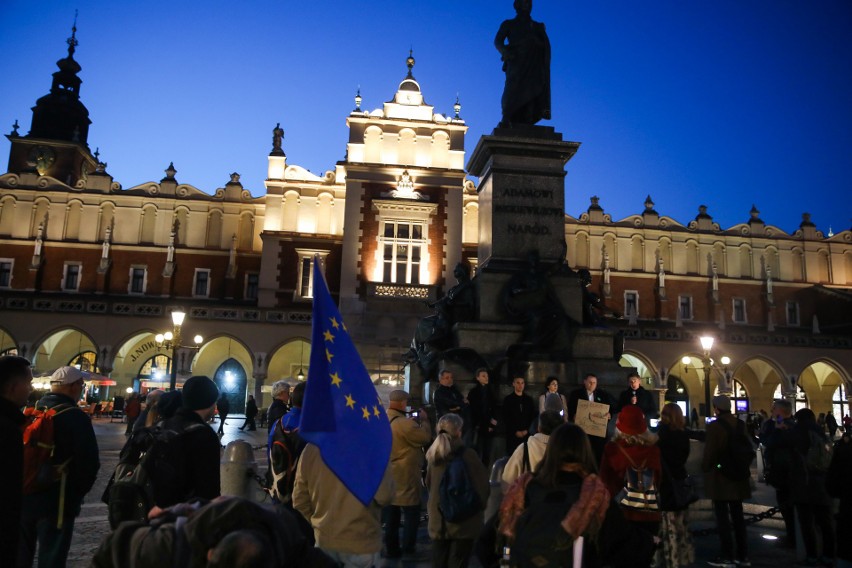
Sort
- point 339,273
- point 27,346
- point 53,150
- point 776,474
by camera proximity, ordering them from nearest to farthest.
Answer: point 776,474, point 27,346, point 339,273, point 53,150

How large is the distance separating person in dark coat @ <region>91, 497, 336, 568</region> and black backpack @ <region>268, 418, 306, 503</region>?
261 cm

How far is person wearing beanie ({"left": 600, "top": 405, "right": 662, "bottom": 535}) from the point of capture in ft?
12.8

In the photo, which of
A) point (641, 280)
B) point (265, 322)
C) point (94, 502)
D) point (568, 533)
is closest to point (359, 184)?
point (265, 322)

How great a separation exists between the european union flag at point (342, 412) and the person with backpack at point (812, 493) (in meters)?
3.80

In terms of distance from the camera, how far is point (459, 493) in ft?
13.2

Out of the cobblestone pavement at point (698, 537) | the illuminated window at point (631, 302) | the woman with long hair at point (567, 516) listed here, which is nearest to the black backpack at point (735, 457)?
the cobblestone pavement at point (698, 537)

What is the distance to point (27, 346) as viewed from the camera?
28.1 meters

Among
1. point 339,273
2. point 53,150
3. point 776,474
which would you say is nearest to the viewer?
point 776,474

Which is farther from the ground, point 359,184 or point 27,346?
point 359,184

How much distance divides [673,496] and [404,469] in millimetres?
1801

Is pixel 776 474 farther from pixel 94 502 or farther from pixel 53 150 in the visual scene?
pixel 53 150

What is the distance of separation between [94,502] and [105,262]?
89.3 feet

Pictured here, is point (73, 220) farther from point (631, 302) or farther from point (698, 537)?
point (698, 537)

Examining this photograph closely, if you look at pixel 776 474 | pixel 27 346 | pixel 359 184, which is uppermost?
pixel 359 184
